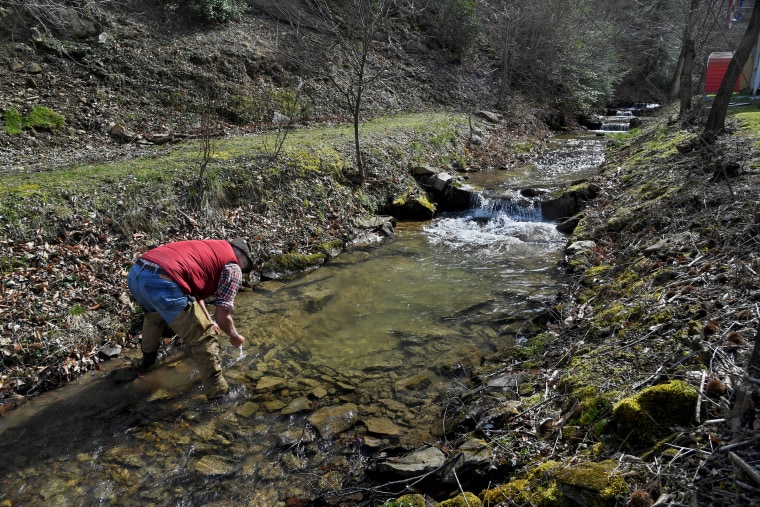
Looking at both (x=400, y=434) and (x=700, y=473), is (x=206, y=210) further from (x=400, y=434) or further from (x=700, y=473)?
(x=700, y=473)

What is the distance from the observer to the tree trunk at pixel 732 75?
7.46 meters

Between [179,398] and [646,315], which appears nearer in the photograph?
[646,315]

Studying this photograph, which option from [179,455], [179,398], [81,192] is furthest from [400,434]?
[81,192]

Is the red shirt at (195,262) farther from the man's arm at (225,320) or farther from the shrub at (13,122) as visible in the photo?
the shrub at (13,122)

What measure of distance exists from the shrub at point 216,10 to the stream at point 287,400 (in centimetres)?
1381

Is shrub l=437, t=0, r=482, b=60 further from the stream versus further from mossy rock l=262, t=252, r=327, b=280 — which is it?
mossy rock l=262, t=252, r=327, b=280

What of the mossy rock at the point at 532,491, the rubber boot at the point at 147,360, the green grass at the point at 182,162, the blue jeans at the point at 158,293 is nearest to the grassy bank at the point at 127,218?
the green grass at the point at 182,162

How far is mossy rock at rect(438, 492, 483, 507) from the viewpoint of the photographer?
9.51 feet

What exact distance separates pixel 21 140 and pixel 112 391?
8.32m

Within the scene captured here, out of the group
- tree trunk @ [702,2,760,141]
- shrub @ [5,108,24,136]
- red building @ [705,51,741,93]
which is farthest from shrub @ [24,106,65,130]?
red building @ [705,51,741,93]

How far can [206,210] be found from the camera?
8164 mm

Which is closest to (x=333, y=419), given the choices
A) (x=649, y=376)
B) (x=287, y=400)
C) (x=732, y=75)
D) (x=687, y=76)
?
(x=287, y=400)

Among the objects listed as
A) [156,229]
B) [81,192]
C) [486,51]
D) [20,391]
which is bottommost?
[20,391]

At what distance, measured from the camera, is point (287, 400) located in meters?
4.88
